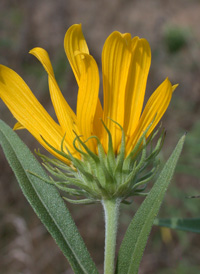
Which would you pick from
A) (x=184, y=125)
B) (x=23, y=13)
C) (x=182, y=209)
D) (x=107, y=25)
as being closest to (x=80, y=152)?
(x=182, y=209)

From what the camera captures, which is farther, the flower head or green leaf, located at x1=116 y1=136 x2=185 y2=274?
the flower head

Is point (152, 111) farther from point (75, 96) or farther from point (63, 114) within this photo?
point (75, 96)

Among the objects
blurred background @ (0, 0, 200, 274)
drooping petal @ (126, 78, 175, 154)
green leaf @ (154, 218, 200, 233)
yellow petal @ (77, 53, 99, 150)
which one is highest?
yellow petal @ (77, 53, 99, 150)

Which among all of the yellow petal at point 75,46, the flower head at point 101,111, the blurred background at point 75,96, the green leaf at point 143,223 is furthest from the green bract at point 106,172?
the blurred background at point 75,96

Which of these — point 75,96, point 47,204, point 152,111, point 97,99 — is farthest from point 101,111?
point 75,96

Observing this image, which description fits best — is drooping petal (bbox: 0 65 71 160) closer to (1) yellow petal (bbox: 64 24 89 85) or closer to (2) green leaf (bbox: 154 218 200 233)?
(1) yellow petal (bbox: 64 24 89 85)

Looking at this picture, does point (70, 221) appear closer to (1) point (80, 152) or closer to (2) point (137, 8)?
(1) point (80, 152)

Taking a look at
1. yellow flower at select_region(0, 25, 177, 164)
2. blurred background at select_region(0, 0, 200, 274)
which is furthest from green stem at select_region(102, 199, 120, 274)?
blurred background at select_region(0, 0, 200, 274)
